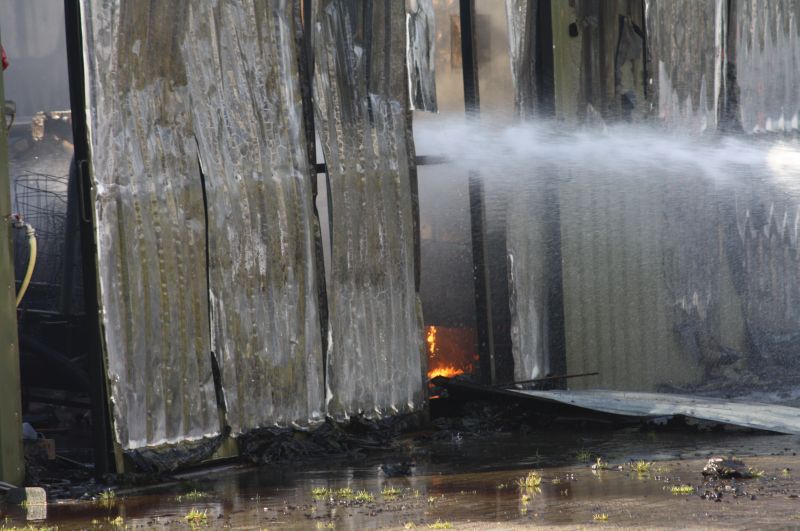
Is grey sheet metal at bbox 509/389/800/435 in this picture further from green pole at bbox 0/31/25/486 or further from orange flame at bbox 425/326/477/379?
green pole at bbox 0/31/25/486

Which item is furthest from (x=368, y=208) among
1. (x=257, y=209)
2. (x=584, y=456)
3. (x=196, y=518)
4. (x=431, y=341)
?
(x=196, y=518)

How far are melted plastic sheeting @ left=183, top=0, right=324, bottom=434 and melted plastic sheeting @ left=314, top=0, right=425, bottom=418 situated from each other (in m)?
0.30

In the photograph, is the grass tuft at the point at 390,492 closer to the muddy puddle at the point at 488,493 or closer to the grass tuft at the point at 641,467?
the muddy puddle at the point at 488,493

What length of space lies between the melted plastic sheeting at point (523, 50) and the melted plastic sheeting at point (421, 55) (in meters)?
0.94

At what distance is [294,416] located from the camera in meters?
8.51

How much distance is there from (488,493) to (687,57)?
6.85 metres

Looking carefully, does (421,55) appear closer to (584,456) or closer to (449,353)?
(449,353)

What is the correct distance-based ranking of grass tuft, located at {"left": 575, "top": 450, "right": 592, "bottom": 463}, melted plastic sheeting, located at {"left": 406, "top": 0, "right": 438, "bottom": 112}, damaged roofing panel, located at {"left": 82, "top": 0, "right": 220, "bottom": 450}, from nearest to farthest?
damaged roofing panel, located at {"left": 82, "top": 0, "right": 220, "bottom": 450}
grass tuft, located at {"left": 575, "top": 450, "right": 592, "bottom": 463}
melted plastic sheeting, located at {"left": 406, "top": 0, "right": 438, "bottom": 112}

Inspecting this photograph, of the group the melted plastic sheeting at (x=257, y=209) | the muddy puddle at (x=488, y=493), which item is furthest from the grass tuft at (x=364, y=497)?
the melted plastic sheeting at (x=257, y=209)

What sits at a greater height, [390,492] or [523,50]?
[523,50]

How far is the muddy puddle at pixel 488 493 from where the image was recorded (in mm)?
5805

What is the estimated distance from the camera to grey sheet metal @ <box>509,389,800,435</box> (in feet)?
29.0

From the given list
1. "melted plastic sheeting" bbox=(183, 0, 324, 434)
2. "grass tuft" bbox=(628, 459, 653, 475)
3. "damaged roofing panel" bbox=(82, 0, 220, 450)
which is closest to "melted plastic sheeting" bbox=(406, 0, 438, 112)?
"melted plastic sheeting" bbox=(183, 0, 324, 434)

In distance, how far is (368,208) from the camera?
906 cm
